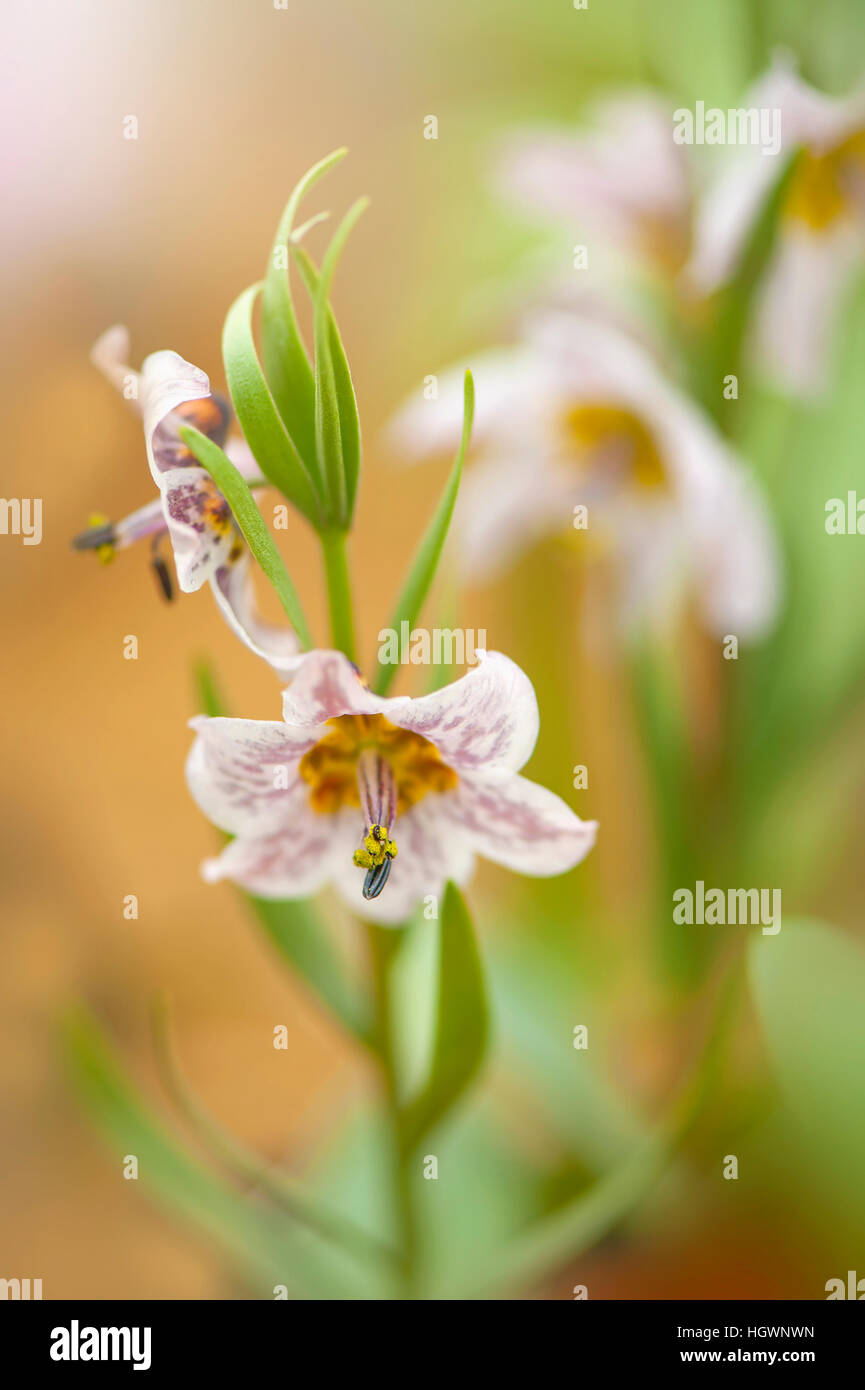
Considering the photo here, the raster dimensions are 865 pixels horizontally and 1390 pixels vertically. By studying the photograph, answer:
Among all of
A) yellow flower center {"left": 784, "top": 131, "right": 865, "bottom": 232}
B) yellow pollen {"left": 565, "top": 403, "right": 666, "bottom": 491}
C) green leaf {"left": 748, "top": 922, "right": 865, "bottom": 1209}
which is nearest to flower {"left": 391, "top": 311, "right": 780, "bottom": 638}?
yellow pollen {"left": 565, "top": 403, "right": 666, "bottom": 491}

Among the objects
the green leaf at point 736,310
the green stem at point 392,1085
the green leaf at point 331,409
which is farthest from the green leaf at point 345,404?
the green leaf at point 736,310

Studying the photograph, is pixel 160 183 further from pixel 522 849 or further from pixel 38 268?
pixel 522 849

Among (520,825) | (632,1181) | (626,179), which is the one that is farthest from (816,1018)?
(626,179)

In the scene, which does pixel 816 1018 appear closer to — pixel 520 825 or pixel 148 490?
pixel 520 825

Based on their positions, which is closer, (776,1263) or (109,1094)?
(109,1094)
